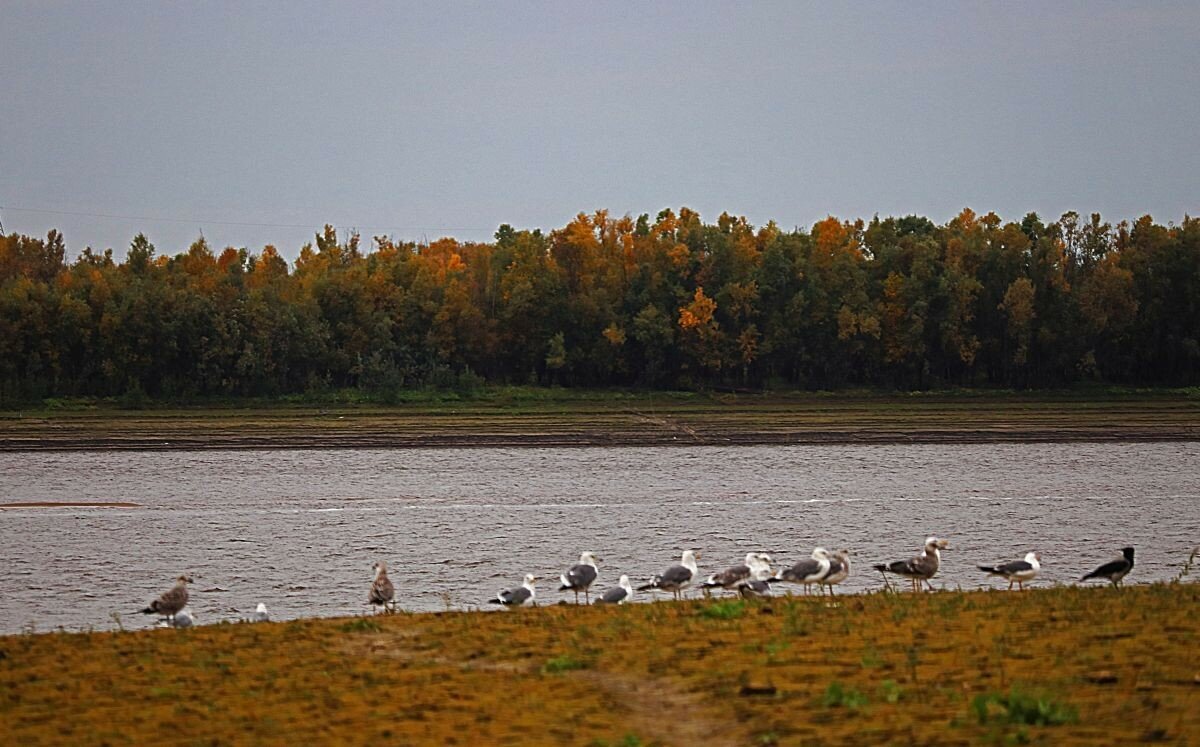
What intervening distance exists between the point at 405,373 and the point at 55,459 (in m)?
33.6

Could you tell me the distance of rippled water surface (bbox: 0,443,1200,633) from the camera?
74.9ft

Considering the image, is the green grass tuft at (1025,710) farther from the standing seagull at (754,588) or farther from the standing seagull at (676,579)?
the standing seagull at (676,579)

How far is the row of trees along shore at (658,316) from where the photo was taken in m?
78.9

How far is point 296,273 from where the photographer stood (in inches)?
3765

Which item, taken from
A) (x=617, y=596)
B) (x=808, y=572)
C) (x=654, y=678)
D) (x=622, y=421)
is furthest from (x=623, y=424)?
(x=654, y=678)

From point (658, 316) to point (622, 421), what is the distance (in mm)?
21205

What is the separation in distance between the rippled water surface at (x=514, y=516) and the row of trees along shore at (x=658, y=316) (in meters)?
29.6

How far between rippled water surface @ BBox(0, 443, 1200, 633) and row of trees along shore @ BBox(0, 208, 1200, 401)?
2962cm

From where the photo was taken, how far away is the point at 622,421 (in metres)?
64.4

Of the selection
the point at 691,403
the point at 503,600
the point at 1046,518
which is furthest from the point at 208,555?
the point at 691,403

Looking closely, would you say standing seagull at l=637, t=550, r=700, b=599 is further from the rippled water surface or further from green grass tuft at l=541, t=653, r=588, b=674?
green grass tuft at l=541, t=653, r=588, b=674

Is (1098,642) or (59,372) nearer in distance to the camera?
(1098,642)

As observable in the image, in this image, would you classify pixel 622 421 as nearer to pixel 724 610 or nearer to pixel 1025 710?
pixel 724 610

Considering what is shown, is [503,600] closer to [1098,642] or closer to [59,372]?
[1098,642]
